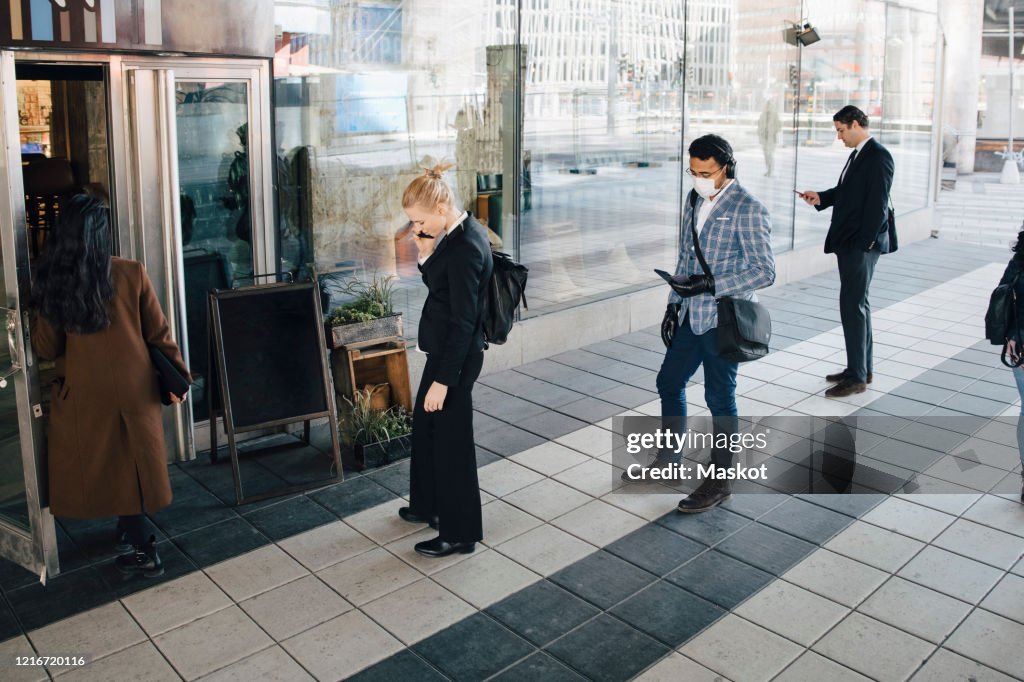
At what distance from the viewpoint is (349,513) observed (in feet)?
16.6

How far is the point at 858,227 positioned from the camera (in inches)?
267

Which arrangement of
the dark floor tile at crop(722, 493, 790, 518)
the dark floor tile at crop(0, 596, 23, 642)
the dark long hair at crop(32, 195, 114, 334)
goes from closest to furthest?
the dark floor tile at crop(0, 596, 23, 642)
the dark long hair at crop(32, 195, 114, 334)
the dark floor tile at crop(722, 493, 790, 518)

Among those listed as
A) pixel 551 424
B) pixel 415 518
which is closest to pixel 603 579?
pixel 415 518

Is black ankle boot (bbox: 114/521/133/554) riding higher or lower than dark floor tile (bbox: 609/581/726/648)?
higher

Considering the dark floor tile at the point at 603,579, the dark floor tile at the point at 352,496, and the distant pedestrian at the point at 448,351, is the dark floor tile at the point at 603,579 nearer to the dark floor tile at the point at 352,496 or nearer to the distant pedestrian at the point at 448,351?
the distant pedestrian at the point at 448,351

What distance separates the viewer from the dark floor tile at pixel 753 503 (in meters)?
5.09

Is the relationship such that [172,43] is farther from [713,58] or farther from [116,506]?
[713,58]

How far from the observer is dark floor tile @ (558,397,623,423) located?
656 cm

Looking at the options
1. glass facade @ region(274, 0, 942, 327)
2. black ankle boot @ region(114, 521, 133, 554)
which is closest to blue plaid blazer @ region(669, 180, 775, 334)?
glass facade @ region(274, 0, 942, 327)

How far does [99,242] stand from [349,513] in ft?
6.05

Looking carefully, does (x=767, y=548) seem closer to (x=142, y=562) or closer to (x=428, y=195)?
(x=428, y=195)

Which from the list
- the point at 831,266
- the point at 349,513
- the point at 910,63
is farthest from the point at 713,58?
the point at 349,513

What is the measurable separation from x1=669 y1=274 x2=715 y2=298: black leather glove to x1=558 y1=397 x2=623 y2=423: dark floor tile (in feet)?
5.70

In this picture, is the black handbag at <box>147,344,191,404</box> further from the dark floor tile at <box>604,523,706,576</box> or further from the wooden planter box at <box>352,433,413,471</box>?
the dark floor tile at <box>604,523,706,576</box>
